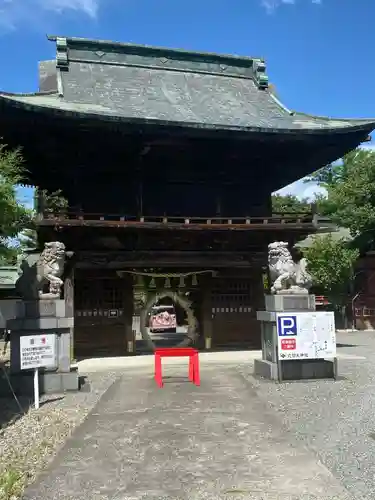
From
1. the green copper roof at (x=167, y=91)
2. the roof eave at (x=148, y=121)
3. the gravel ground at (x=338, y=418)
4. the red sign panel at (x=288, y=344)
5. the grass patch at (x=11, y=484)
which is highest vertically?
the green copper roof at (x=167, y=91)

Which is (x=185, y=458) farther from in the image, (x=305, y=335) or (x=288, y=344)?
(x=305, y=335)

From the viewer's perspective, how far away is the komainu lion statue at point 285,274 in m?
11.8

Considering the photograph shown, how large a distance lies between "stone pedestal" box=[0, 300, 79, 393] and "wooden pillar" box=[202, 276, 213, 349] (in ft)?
27.1

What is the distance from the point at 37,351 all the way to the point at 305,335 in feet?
19.3

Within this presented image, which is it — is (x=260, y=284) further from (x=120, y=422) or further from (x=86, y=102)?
(x=120, y=422)

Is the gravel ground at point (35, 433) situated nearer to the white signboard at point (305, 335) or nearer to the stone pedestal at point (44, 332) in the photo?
the stone pedestal at point (44, 332)

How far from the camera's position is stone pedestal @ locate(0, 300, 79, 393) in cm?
1055

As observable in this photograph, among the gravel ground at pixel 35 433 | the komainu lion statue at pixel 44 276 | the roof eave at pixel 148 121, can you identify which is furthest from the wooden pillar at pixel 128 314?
→ the komainu lion statue at pixel 44 276

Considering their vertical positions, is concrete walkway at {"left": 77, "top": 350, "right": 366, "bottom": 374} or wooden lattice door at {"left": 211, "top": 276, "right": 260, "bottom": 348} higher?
wooden lattice door at {"left": 211, "top": 276, "right": 260, "bottom": 348}

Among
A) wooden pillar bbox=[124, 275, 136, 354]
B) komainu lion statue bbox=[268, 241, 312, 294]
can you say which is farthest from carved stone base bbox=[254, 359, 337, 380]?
wooden pillar bbox=[124, 275, 136, 354]

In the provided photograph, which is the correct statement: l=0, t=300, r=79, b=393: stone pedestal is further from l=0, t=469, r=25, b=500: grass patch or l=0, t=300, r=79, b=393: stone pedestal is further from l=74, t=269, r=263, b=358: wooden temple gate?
l=74, t=269, r=263, b=358: wooden temple gate

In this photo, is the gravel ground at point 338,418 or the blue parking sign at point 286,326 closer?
the gravel ground at point 338,418

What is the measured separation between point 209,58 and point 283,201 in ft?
85.6

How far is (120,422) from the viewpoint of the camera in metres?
8.02
